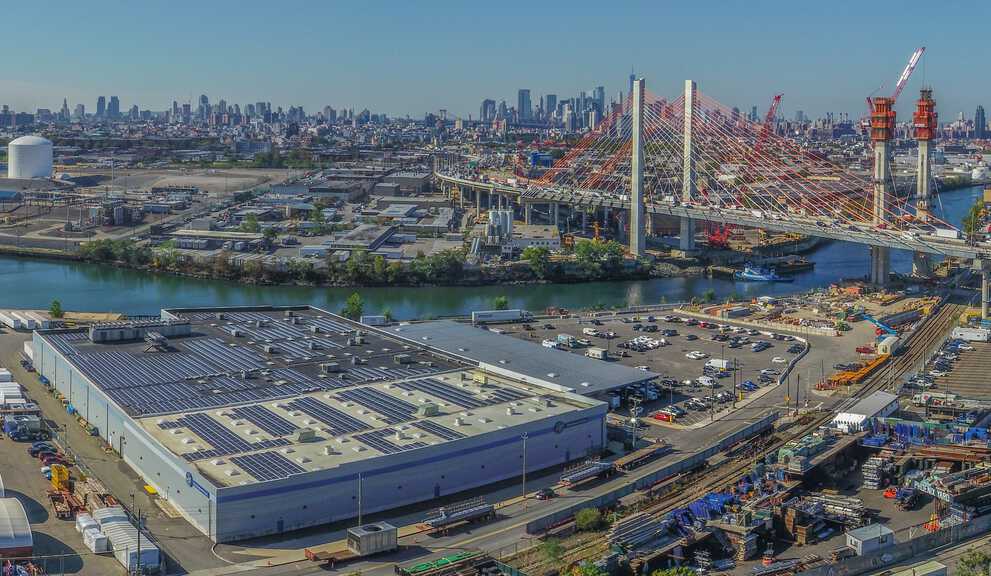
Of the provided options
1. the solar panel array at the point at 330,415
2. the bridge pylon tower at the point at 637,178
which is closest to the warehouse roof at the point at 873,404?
the solar panel array at the point at 330,415

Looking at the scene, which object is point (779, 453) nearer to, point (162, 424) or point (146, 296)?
point (162, 424)

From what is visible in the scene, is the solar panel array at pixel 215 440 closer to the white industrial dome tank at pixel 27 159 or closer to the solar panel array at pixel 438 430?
the solar panel array at pixel 438 430

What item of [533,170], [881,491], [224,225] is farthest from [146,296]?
[533,170]

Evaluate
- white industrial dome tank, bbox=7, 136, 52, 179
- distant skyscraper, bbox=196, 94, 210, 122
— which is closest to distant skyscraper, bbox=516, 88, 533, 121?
A: distant skyscraper, bbox=196, 94, 210, 122

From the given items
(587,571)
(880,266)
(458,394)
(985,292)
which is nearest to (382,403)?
(458,394)

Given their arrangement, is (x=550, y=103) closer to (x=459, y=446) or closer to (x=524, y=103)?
(x=524, y=103)

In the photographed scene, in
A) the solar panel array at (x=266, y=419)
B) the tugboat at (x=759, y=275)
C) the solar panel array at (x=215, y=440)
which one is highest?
the tugboat at (x=759, y=275)
